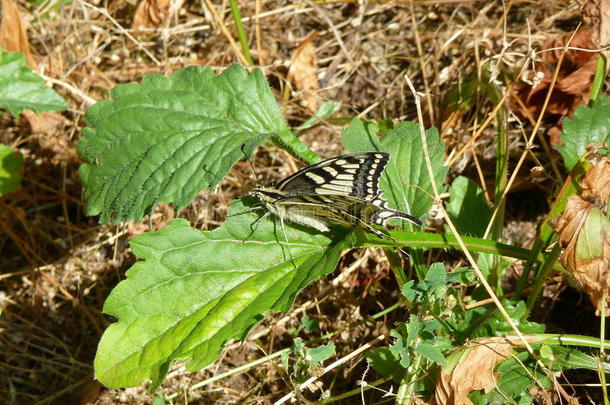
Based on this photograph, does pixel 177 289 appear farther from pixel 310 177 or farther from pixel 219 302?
pixel 310 177

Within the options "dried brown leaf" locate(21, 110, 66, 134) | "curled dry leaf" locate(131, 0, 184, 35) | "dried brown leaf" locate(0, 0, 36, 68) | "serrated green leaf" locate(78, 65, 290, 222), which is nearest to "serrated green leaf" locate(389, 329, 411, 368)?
"serrated green leaf" locate(78, 65, 290, 222)

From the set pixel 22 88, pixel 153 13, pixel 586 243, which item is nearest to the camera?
pixel 586 243

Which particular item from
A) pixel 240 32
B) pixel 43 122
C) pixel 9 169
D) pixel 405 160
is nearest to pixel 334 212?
pixel 405 160

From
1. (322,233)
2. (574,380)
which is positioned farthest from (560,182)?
(322,233)

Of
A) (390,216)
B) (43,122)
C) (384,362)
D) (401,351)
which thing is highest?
(43,122)

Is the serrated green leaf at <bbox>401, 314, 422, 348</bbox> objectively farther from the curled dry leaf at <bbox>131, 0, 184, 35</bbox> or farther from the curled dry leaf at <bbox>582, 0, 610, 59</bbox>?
the curled dry leaf at <bbox>131, 0, 184, 35</bbox>

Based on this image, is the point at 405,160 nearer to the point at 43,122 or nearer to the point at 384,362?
the point at 384,362
